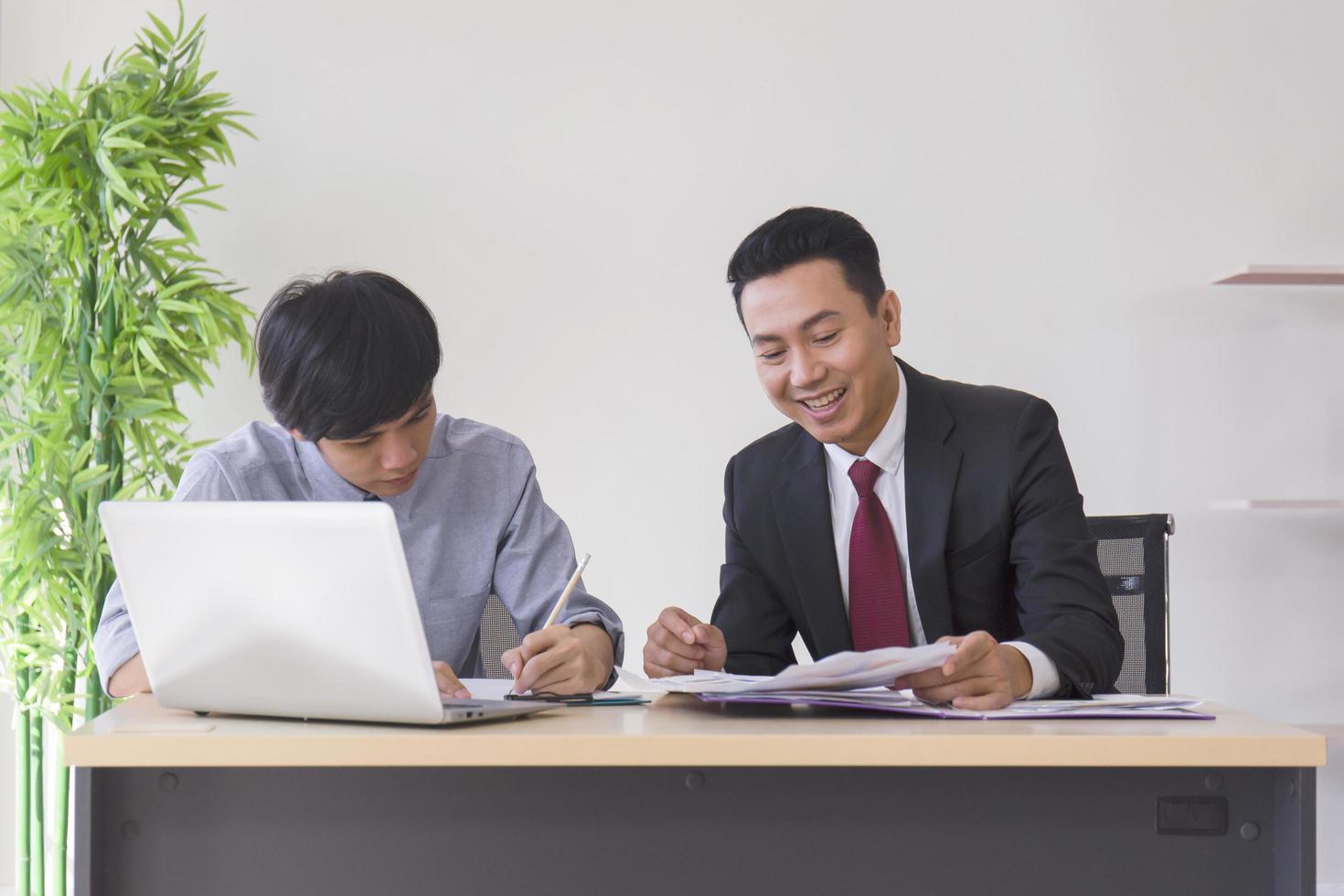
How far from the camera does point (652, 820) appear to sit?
1.02m

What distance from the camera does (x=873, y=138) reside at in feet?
10.9

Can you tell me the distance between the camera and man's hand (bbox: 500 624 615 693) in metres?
1.34

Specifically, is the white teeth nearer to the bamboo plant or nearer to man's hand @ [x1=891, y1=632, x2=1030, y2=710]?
man's hand @ [x1=891, y1=632, x2=1030, y2=710]

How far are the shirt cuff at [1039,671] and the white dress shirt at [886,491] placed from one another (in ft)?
1.24

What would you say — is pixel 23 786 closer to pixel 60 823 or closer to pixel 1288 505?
pixel 60 823

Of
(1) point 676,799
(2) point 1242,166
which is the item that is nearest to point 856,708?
(1) point 676,799

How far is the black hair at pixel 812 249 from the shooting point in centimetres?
177

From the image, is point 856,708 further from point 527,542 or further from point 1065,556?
point 527,542

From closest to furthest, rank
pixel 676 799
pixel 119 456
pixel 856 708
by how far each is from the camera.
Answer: pixel 676 799
pixel 856 708
pixel 119 456

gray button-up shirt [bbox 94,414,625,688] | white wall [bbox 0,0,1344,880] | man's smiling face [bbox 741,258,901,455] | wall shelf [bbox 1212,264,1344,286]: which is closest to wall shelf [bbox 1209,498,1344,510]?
white wall [bbox 0,0,1344,880]

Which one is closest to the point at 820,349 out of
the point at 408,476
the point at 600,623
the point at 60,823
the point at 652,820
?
the point at 600,623

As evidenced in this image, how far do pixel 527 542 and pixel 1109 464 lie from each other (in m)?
1.96

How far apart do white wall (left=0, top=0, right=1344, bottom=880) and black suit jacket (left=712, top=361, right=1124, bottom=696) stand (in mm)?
1479

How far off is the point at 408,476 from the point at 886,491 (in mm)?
657
